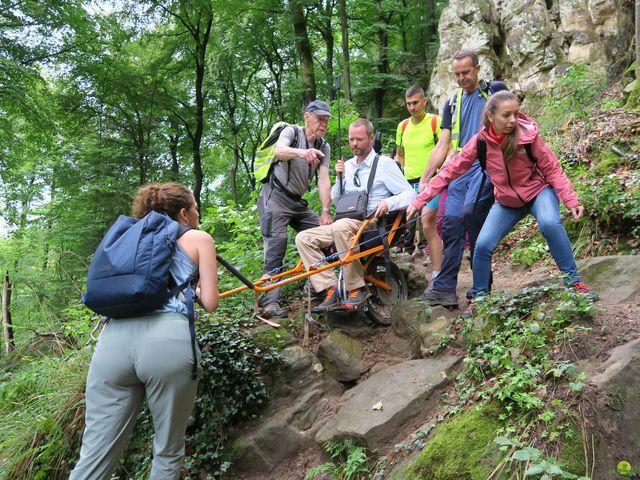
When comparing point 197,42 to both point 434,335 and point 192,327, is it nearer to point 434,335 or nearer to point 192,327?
point 434,335

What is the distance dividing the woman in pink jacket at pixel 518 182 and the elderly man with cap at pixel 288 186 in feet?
5.59

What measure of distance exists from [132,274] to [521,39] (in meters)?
13.9

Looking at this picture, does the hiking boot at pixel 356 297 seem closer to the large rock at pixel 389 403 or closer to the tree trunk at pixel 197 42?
the large rock at pixel 389 403

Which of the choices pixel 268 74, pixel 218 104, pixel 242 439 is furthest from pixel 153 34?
pixel 242 439

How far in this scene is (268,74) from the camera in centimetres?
2331

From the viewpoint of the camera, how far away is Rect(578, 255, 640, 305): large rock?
3671mm

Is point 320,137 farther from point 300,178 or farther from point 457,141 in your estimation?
point 457,141

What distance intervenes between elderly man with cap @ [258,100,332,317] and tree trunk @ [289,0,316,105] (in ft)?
25.0

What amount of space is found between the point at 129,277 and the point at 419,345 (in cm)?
277

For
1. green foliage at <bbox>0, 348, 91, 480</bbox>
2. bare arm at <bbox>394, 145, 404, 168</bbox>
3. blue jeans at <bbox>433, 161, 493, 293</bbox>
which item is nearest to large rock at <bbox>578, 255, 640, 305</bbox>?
blue jeans at <bbox>433, 161, 493, 293</bbox>

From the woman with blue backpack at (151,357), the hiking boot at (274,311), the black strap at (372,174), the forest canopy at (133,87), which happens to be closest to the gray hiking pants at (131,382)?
the woman with blue backpack at (151,357)

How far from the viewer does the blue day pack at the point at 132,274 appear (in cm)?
246

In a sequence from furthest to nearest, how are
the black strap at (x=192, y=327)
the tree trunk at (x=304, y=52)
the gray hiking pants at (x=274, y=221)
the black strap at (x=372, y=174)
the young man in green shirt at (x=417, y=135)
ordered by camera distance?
the tree trunk at (x=304, y=52) < the young man in green shirt at (x=417, y=135) < the gray hiking pants at (x=274, y=221) < the black strap at (x=372, y=174) < the black strap at (x=192, y=327)

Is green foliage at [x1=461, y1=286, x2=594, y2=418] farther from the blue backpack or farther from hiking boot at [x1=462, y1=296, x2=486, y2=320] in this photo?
the blue backpack
